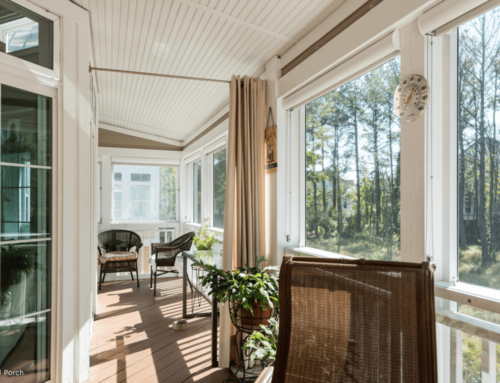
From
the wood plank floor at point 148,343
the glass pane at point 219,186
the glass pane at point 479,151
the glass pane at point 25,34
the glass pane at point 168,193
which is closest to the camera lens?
the glass pane at point 479,151

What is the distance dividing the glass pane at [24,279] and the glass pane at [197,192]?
12.8 feet

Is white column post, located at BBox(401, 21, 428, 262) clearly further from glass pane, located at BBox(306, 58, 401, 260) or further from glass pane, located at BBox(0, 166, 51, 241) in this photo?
glass pane, located at BBox(0, 166, 51, 241)

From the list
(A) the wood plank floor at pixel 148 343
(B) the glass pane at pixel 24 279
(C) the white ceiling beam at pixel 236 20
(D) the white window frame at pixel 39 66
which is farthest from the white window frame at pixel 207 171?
(B) the glass pane at pixel 24 279

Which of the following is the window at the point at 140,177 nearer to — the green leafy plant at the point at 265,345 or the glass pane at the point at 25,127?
the glass pane at the point at 25,127

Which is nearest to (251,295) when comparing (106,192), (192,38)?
(192,38)

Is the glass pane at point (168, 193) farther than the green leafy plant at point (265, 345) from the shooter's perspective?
Yes

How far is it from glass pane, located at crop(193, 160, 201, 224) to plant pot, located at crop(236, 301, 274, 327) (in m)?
4.01

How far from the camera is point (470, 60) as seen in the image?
159cm

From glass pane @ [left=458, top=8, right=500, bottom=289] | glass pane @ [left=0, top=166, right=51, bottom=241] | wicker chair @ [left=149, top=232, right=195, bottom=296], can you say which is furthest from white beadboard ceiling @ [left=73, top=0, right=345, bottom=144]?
wicker chair @ [left=149, top=232, right=195, bottom=296]

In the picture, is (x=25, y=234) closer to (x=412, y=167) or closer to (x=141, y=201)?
(x=412, y=167)

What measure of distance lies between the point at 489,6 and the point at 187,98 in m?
3.39

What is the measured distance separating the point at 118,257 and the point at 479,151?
5257 mm

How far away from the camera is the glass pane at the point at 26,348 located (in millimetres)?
2168

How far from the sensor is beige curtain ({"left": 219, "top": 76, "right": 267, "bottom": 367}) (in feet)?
9.64
